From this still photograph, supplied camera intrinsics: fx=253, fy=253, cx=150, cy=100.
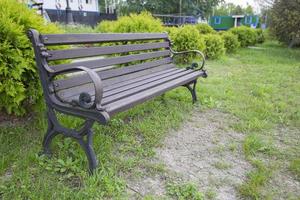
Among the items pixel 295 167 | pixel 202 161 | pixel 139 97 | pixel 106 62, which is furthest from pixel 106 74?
pixel 295 167

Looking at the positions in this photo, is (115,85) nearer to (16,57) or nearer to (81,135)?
(81,135)

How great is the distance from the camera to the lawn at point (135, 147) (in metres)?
1.76

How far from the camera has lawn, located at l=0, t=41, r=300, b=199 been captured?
5.76 feet

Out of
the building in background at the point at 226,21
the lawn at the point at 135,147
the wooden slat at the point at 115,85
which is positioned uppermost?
the building in background at the point at 226,21

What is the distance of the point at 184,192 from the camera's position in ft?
5.82

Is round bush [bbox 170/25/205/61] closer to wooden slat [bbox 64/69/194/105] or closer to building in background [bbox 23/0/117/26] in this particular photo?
wooden slat [bbox 64/69/194/105]

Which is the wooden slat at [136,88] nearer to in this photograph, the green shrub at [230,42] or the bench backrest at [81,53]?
the bench backrest at [81,53]

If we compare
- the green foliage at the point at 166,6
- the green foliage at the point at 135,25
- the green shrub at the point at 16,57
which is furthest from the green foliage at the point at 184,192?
the green foliage at the point at 166,6

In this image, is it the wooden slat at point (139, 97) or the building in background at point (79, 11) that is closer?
the wooden slat at point (139, 97)

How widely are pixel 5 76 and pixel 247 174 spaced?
2137 millimetres

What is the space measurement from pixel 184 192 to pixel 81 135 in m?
0.84

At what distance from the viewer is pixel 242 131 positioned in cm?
284

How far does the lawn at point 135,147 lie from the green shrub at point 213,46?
364 centimetres

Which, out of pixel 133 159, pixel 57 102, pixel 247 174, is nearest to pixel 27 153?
pixel 57 102
